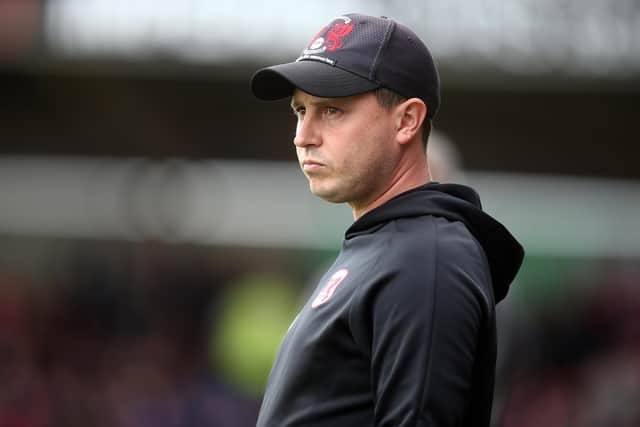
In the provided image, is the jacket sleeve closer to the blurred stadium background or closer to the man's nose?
the man's nose

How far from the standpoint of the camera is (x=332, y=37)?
9.06ft

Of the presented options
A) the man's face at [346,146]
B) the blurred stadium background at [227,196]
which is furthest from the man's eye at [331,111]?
the blurred stadium background at [227,196]

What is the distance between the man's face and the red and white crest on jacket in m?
0.11

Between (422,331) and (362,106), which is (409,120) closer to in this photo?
(362,106)

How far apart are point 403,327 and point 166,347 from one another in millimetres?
10335

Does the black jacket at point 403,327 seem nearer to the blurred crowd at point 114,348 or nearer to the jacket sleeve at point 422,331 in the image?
the jacket sleeve at point 422,331

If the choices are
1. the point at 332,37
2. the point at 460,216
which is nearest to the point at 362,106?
the point at 332,37

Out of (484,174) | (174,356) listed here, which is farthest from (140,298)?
(484,174)

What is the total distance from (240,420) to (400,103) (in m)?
8.50

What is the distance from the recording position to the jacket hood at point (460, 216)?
105 inches

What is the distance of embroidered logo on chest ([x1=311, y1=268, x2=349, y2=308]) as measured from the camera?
263 cm

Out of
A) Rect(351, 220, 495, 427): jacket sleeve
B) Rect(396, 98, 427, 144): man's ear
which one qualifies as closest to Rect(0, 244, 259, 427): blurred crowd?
Rect(396, 98, 427, 144): man's ear

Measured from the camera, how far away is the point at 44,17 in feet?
33.9

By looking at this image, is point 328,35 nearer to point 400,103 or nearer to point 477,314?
point 400,103
